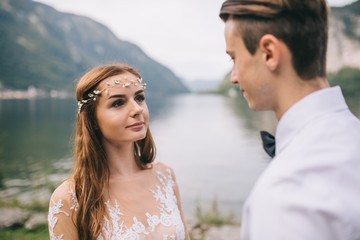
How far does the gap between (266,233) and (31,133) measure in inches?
1880

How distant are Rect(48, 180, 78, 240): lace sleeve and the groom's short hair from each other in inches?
90.6

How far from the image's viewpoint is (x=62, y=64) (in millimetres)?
169125

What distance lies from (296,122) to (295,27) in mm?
491

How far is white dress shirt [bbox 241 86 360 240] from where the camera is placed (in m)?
1.18

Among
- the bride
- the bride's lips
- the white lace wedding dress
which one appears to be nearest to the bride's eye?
the bride

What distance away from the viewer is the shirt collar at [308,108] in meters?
1.46

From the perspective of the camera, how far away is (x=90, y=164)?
312cm

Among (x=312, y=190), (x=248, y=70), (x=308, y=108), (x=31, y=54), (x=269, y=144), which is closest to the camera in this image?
(x=312, y=190)

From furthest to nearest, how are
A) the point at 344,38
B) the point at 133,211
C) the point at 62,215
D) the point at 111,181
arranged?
the point at 344,38
the point at 111,181
the point at 133,211
the point at 62,215

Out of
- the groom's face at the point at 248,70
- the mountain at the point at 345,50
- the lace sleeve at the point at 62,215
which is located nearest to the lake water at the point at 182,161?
the lace sleeve at the point at 62,215

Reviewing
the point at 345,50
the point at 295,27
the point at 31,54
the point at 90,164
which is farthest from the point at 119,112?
the point at 31,54

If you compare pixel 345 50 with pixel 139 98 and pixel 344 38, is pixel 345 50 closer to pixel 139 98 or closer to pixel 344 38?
pixel 344 38

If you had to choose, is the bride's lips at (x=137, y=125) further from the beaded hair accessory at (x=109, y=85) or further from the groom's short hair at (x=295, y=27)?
the groom's short hair at (x=295, y=27)

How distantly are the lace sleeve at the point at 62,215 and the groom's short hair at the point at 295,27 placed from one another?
2.30 metres
